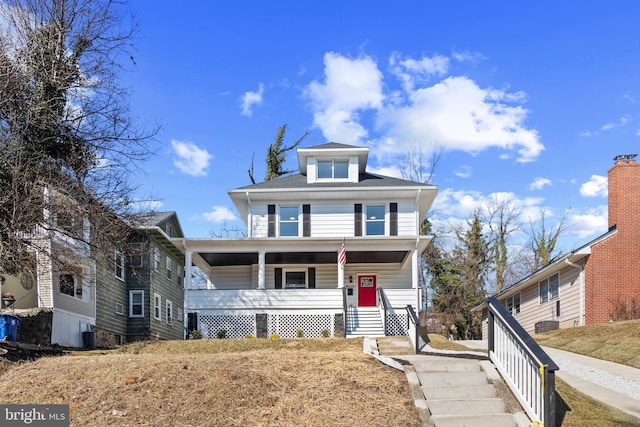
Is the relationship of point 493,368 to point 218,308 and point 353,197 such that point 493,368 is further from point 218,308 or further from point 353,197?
point 353,197

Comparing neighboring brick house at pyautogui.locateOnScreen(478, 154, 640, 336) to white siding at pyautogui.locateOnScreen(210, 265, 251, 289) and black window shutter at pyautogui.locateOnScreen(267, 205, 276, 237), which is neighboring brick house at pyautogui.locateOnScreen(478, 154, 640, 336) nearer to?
black window shutter at pyautogui.locateOnScreen(267, 205, 276, 237)

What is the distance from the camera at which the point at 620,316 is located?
21.4 metres

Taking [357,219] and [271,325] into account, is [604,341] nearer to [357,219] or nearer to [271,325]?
[271,325]

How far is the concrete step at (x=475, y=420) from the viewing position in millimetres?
7293

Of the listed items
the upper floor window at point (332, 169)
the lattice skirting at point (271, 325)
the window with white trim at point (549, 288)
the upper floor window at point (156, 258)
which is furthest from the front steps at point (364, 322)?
the upper floor window at point (156, 258)

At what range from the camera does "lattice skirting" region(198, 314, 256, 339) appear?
2122 cm

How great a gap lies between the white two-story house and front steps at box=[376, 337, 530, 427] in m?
11.3

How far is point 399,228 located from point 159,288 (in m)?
11.3

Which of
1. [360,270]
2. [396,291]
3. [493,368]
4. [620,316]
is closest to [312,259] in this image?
[360,270]

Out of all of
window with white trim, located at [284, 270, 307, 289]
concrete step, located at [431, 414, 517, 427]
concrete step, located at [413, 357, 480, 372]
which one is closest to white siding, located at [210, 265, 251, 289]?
window with white trim, located at [284, 270, 307, 289]

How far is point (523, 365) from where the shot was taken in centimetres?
751

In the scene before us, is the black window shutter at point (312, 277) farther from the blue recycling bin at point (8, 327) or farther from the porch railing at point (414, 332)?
the blue recycling bin at point (8, 327)

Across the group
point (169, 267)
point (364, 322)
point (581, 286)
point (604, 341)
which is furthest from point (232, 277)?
point (604, 341)

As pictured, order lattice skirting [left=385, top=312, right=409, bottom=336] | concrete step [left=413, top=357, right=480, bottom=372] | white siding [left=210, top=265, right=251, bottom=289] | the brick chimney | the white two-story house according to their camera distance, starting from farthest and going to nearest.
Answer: white siding [left=210, top=265, right=251, bottom=289], the brick chimney, the white two-story house, lattice skirting [left=385, top=312, right=409, bottom=336], concrete step [left=413, top=357, right=480, bottom=372]
